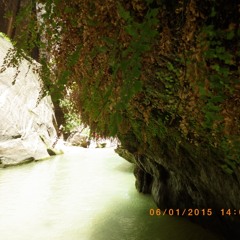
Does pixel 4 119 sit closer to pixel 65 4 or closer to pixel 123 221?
pixel 123 221

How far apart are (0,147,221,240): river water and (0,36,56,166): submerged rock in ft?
3.86

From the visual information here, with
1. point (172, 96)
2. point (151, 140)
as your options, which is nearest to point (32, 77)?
point (151, 140)

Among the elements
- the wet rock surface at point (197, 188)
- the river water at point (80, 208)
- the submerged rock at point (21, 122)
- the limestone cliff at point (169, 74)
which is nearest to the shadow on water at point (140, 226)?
the river water at point (80, 208)

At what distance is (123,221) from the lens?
588 centimetres

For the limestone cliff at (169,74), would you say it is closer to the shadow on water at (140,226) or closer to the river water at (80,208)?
the shadow on water at (140,226)

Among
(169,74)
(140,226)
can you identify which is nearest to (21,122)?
(140,226)

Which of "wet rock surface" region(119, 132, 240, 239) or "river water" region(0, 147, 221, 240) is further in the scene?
"river water" region(0, 147, 221, 240)

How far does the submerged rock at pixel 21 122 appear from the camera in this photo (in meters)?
12.0
